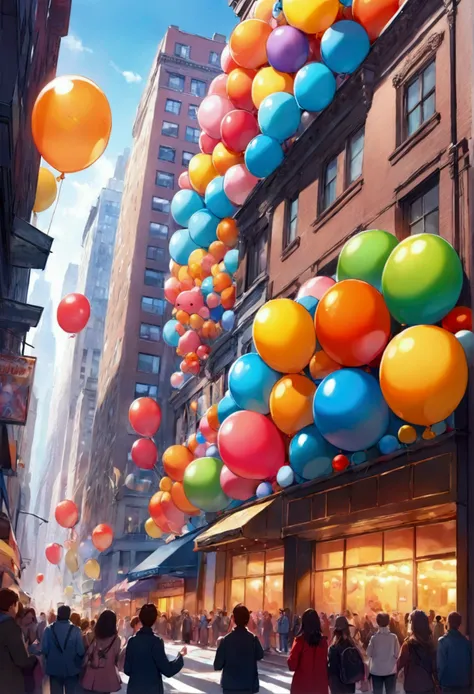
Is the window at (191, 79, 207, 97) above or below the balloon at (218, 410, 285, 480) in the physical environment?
above

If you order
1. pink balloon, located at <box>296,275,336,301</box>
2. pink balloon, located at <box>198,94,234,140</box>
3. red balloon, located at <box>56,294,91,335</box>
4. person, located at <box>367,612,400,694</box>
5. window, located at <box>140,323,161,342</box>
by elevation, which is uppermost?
window, located at <box>140,323,161,342</box>

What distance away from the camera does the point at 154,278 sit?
6481cm

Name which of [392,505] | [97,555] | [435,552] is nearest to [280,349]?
[392,505]

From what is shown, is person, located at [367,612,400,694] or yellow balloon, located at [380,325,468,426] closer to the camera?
person, located at [367,612,400,694]

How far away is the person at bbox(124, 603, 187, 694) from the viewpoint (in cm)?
719

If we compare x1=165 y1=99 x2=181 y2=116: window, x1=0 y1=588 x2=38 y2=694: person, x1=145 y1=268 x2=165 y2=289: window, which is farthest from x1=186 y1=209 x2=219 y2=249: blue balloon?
x1=165 y1=99 x2=181 y2=116: window

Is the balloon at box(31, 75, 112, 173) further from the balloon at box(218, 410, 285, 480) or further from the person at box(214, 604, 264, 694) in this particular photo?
the balloon at box(218, 410, 285, 480)

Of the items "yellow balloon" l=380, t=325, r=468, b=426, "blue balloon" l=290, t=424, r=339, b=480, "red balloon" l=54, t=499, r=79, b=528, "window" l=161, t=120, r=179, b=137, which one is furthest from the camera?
"window" l=161, t=120, r=179, b=137

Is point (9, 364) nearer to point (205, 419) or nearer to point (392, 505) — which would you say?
point (392, 505)

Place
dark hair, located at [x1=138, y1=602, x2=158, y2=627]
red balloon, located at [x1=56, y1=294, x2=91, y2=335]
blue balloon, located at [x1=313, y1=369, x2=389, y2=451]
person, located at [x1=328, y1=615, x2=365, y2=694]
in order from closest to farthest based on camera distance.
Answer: dark hair, located at [x1=138, y1=602, x2=158, y2=627] < person, located at [x1=328, y1=615, x2=365, y2=694] < blue balloon, located at [x1=313, y1=369, x2=389, y2=451] < red balloon, located at [x1=56, y1=294, x2=91, y2=335]

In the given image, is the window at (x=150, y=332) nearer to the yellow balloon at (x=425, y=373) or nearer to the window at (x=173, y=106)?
the window at (x=173, y=106)

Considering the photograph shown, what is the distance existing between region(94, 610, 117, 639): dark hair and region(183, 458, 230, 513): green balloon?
546 inches

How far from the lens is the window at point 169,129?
7044 cm

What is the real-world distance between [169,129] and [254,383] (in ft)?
191
